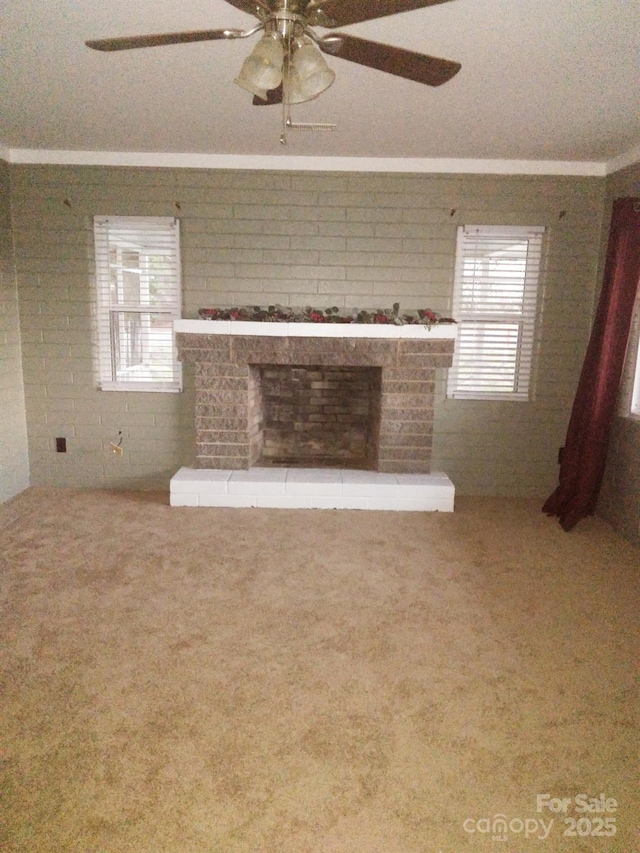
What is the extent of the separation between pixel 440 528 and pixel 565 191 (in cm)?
272

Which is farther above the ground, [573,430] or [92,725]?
[573,430]

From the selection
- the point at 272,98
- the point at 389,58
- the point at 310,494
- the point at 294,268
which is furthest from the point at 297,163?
the point at 389,58

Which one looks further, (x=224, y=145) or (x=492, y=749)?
(x=224, y=145)

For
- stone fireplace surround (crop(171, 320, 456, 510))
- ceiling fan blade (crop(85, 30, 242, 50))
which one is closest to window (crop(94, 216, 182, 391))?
stone fireplace surround (crop(171, 320, 456, 510))

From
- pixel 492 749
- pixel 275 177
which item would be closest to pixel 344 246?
pixel 275 177

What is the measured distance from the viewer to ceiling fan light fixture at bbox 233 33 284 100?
149cm

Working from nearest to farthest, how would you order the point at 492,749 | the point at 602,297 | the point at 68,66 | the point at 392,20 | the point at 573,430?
the point at 492,749
the point at 392,20
the point at 68,66
the point at 602,297
the point at 573,430

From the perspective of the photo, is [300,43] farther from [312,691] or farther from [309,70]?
[312,691]

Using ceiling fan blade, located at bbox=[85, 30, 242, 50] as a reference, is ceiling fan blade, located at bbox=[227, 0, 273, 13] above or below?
above

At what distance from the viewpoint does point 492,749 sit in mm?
1869

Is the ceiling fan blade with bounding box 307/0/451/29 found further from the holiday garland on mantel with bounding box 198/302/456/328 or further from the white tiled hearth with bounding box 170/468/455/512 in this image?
the white tiled hearth with bounding box 170/468/455/512

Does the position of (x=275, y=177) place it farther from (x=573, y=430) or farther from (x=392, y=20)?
(x=573, y=430)

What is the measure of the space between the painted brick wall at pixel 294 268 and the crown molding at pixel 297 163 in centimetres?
6

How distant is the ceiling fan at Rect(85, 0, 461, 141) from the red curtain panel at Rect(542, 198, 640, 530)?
2.44 metres
